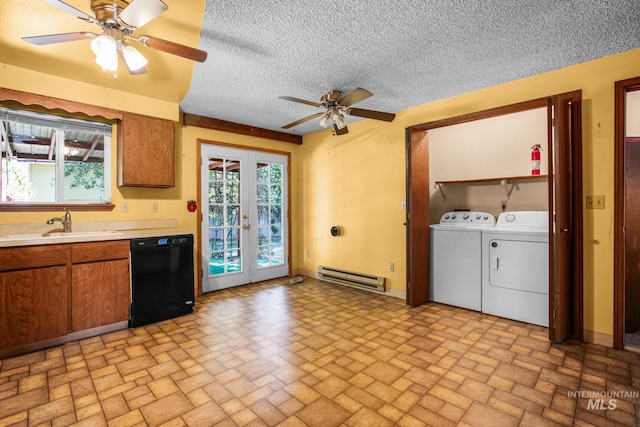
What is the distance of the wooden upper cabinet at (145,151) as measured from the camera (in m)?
3.25

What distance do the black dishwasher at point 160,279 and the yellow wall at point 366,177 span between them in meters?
0.66

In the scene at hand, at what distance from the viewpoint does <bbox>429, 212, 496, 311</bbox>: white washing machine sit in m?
3.39

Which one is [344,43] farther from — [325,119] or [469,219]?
[469,219]

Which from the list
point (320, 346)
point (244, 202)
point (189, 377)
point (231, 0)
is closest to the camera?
point (231, 0)

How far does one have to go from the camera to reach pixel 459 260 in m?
3.52

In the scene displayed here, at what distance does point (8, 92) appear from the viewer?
8.70 feet

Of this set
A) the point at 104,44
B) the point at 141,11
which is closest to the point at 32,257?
the point at 104,44

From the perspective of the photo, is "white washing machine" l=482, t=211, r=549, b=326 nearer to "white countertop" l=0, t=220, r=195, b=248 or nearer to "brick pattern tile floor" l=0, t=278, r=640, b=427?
"brick pattern tile floor" l=0, t=278, r=640, b=427

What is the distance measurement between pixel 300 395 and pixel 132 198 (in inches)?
114

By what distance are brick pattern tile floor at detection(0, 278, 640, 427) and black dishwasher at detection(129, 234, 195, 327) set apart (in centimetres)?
17

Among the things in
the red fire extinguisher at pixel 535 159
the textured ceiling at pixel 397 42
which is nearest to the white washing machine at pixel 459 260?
the red fire extinguisher at pixel 535 159

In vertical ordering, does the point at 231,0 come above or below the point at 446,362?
above

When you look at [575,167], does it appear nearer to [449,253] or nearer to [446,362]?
[449,253]

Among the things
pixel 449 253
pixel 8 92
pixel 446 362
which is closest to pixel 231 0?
pixel 8 92
